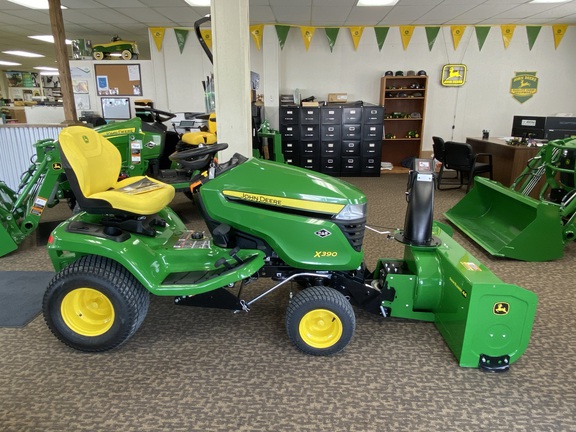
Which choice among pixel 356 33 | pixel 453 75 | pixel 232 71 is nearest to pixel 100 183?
pixel 232 71

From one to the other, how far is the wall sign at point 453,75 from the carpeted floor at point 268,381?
19.1 ft

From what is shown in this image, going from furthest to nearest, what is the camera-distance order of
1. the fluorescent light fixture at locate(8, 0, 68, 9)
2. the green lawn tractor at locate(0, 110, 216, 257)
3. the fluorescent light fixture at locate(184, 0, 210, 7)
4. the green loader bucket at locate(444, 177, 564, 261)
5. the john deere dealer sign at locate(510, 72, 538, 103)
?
the john deere dealer sign at locate(510, 72, 538, 103) < the fluorescent light fixture at locate(8, 0, 68, 9) < the fluorescent light fixture at locate(184, 0, 210, 7) < the green lawn tractor at locate(0, 110, 216, 257) < the green loader bucket at locate(444, 177, 564, 261)

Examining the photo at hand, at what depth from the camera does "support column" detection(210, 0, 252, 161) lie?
10.6ft

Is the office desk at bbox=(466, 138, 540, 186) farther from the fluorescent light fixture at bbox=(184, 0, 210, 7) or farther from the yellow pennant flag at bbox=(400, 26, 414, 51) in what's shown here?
the fluorescent light fixture at bbox=(184, 0, 210, 7)

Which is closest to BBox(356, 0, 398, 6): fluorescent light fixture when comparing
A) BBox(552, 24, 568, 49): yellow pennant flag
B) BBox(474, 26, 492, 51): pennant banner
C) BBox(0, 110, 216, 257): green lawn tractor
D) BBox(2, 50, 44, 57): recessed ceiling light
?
BBox(474, 26, 492, 51): pennant banner

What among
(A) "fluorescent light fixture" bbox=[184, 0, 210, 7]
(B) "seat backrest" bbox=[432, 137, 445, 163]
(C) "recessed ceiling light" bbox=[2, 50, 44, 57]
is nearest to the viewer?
(A) "fluorescent light fixture" bbox=[184, 0, 210, 7]

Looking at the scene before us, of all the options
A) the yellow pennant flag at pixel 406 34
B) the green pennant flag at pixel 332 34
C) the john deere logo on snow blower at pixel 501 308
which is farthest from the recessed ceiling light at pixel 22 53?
the john deere logo on snow blower at pixel 501 308

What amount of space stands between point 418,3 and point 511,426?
5.50 meters

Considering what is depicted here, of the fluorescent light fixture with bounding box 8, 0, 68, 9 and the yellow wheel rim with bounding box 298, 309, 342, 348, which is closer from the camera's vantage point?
the yellow wheel rim with bounding box 298, 309, 342, 348

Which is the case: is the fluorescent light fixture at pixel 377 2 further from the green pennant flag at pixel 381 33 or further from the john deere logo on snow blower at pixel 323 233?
the john deere logo on snow blower at pixel 323 233

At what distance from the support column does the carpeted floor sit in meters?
1.77

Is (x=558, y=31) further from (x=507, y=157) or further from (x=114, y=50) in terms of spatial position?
(x=114, y=50)

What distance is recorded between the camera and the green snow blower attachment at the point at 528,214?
3.04 meters

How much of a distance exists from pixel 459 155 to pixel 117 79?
19.4 ft
